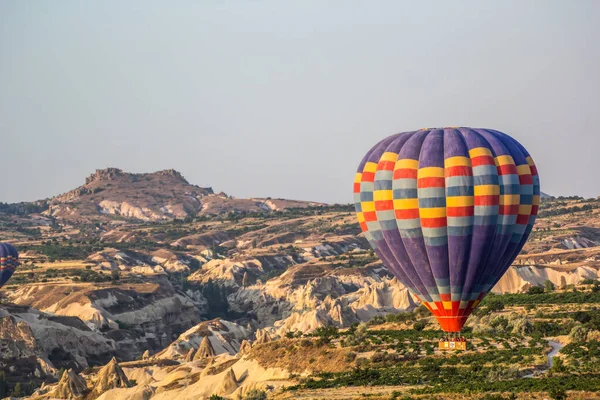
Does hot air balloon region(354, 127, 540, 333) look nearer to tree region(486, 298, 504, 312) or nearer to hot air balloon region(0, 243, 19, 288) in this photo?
tree region(486, 298, 504, 312)

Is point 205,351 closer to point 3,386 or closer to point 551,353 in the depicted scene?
point 3,386

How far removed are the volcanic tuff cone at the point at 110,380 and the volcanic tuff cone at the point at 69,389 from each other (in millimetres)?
1533

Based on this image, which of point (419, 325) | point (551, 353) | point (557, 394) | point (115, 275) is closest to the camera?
point (557, 394)

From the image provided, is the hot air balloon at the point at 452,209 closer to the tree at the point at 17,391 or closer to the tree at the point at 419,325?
the tree at the point at 419,325

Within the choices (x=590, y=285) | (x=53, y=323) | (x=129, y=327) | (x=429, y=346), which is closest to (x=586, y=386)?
(x=429, y=346)

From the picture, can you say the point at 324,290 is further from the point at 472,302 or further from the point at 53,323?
the point at 472,302

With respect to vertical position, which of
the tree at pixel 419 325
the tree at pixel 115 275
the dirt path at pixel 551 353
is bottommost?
the dirt path at pixel 551 353

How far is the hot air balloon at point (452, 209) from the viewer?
59.9 m

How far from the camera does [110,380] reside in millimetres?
83500

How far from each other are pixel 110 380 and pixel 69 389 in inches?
164

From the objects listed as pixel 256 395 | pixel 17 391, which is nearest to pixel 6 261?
pixel 17 391

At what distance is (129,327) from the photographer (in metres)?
150

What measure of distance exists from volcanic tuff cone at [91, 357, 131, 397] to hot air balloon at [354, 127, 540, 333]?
2973 centimetres

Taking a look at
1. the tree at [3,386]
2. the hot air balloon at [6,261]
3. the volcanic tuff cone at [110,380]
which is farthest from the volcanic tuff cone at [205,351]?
the hot air balloon at [6,261]
